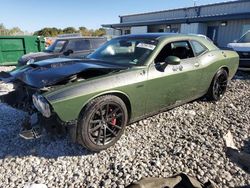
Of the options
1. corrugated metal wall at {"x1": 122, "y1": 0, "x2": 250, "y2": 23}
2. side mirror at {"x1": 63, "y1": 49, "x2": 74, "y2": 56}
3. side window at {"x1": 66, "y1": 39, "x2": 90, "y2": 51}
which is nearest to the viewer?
side mirror at {"x1": 63, "y1": 49, "x2": 74, "y2": 56}

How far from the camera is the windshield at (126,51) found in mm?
3932

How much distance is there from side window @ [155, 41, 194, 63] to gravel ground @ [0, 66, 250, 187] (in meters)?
1.12

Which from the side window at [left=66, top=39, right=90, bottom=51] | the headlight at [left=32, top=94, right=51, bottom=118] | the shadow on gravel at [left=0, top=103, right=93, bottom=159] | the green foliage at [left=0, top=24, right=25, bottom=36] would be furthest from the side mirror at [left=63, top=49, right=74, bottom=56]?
the green foliage at [left=0, top=24, right=25, bottom=36]

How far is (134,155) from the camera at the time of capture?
328cm

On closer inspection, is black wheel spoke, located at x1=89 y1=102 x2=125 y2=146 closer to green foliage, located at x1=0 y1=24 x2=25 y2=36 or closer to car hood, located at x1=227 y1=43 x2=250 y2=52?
car hood, located at x1=227 y1=43 x2=250 y2=52

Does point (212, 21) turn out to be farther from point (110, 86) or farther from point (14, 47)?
point (110, 86)

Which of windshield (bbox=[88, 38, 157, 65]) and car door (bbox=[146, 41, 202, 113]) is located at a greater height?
windshield (bbox=[88, 38, 157, 65])

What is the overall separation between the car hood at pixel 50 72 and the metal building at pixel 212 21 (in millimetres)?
16118

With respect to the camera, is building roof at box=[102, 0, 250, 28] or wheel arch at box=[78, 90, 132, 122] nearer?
wheel arch at box=[78, 90, 132, 122]

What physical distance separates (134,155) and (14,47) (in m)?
9.80

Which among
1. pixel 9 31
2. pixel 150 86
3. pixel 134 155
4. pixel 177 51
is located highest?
pixel 9 31

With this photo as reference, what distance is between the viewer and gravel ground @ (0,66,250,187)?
2836mm

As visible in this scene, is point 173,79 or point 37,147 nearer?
point 37,147

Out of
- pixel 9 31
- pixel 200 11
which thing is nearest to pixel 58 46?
pixel 200 11
